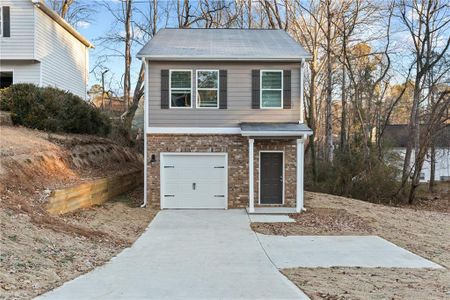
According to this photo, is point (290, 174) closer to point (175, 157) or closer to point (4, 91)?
point (175, 157)

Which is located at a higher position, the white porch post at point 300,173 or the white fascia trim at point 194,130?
the white fascia trim at point 194,130

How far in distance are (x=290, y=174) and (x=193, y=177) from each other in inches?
140

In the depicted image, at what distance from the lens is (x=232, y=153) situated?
1605 cm

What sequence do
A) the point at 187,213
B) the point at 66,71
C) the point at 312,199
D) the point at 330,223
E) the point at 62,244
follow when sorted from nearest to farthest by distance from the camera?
the point at 62,244, the point at 330,223, the point at 187,213, the point at 312,199, the point at 66,71

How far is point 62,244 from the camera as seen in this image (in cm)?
852

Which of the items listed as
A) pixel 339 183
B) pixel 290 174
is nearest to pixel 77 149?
pixel 290 174

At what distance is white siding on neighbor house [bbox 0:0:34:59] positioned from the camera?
66.5 feet

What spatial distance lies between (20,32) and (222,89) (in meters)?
11.0

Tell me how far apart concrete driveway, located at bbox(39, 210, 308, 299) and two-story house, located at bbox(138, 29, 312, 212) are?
154 inches

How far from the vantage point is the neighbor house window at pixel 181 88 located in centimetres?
1594

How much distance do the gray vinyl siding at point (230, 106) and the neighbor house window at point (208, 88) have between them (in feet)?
0.60

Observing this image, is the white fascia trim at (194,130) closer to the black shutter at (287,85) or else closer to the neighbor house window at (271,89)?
the neighbor house window at (271,89)

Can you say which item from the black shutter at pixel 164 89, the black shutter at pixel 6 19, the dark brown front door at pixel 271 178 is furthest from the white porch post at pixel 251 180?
the black shutter at pixel 6 19

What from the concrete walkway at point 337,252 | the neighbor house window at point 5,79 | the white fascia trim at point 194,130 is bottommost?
the concrete walkway at point 337,252
